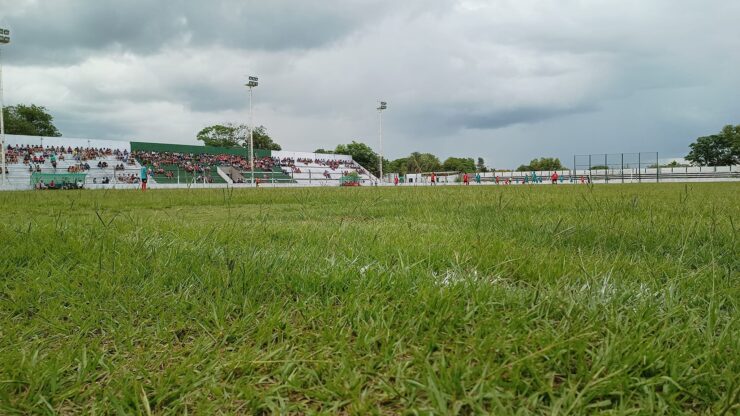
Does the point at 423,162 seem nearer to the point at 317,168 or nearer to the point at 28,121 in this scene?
the point at 317,168

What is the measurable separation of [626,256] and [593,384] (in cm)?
173

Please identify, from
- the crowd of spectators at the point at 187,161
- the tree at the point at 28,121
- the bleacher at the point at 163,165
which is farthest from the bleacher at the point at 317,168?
the tree at the point at 28,121

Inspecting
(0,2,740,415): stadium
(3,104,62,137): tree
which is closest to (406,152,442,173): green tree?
(3,104,62,137): tree

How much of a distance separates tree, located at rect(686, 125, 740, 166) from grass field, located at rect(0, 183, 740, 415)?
98.7m

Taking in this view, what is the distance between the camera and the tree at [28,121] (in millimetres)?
65938

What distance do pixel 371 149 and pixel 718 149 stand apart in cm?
7181

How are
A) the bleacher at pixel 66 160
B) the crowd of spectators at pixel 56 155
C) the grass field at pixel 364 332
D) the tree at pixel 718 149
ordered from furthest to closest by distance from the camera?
the tree at pixel 718 149, the crowd of spectators at pixel 56 155, the bleacher at pixel 66 160, the grass field at pixel 364 332

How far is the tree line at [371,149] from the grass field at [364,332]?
7042cm

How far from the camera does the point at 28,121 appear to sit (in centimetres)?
7094

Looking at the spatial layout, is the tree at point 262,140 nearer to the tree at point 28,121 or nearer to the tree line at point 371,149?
the tree line at point 371,149

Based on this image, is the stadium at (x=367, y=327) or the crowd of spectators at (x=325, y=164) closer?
the stadium at (x=367, y=327)

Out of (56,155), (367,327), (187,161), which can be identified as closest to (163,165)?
(187,161)

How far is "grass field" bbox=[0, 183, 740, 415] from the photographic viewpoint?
114 cm

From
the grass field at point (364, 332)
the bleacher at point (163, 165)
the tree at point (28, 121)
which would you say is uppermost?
the tree at point (28, 121)
